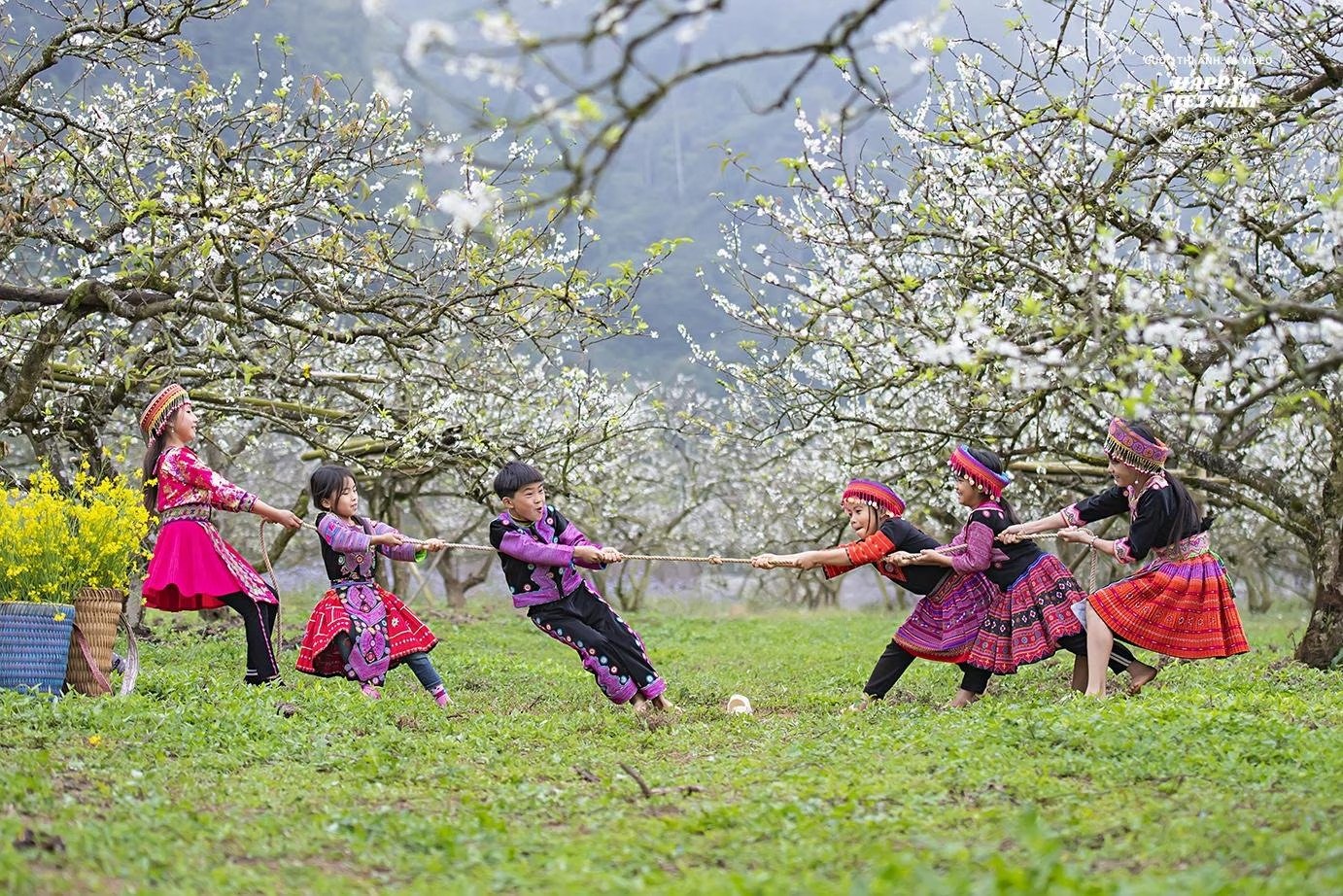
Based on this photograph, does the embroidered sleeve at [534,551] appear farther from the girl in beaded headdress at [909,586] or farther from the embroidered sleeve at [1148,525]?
the embroidered sleeve at [1148,525]

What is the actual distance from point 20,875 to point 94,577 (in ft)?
15.4

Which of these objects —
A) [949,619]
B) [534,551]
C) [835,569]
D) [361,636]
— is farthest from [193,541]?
[949,619]

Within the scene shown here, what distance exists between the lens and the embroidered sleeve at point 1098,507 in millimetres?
8680

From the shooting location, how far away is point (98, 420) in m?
11.4

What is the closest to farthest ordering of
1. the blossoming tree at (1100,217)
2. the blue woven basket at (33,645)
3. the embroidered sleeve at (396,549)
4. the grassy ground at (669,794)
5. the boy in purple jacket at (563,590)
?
1. the grassy ground at (669,794)
2. the blossoming tree at (1100,217)
3. the blue woven basket at (33,645)
4. the boy in purple jacket at (563,590)
5. the embroidered sleeve at (396,549)

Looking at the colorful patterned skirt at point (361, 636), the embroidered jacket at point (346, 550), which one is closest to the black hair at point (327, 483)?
the embroidered jacket at point (346, 550)

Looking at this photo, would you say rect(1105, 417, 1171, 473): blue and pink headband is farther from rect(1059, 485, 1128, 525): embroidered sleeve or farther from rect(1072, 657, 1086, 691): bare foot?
rect(1072, 657, 1086, 691): bare foot

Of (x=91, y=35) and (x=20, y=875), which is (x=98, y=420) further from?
(x=20, y=875)

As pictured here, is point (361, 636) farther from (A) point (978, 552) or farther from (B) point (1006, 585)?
(B) point (1006, 585)

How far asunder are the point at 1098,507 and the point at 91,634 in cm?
677

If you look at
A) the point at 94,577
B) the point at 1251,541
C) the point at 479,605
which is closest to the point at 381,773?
the point at 94,577

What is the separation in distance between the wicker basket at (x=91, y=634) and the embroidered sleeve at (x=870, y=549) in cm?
494

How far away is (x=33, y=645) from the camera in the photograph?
7.72 m

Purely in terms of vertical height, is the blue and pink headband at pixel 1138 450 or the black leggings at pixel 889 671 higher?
the blue and pink headband at pixel 1138 450
